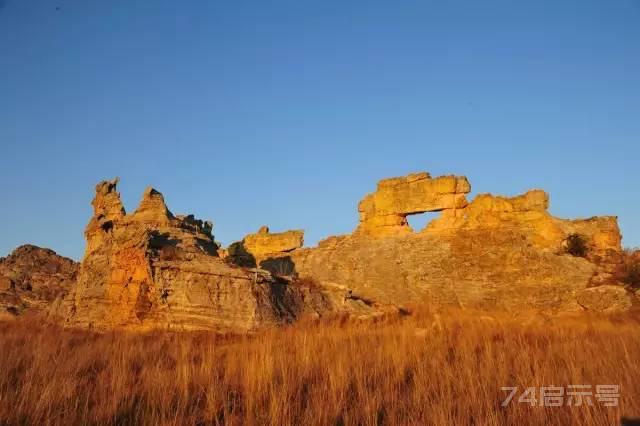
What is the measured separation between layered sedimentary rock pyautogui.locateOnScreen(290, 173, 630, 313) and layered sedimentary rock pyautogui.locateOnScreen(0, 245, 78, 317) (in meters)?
10.6

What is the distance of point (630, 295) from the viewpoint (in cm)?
1372

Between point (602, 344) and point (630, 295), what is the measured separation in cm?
965

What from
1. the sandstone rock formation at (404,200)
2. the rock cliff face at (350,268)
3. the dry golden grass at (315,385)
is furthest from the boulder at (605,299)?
the dry golden grass at (315,385)

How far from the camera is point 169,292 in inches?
377

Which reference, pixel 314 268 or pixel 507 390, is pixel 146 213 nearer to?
pixel 314 268

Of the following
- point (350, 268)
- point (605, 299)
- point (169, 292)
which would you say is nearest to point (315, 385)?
point (169, 292)

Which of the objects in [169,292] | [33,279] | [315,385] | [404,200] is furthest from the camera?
[404,200]

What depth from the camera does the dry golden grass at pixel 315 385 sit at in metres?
3.16

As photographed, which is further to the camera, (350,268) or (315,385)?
(350,268)

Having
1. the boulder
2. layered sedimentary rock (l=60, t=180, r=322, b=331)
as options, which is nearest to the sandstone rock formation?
the boulder

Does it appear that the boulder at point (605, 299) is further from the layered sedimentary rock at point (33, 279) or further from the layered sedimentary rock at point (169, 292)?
the layered sedimentary rock at point (33, 279)

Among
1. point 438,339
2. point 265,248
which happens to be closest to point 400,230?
point 265,248

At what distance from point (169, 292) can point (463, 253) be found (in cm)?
1291

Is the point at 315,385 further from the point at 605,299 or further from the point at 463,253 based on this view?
the point at 463,253
